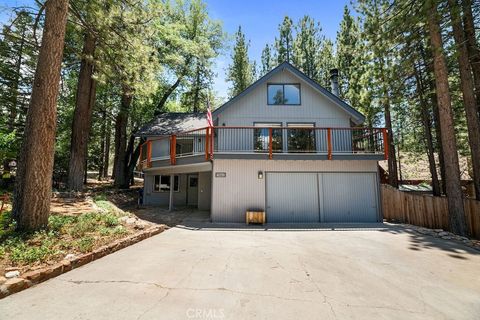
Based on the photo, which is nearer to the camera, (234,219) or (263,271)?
(263,271)

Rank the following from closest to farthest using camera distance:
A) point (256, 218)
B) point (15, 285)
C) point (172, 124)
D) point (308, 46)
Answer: point (15, 285) < point (256, 218) < point (172, 124) < point (308, 46)

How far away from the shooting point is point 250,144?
39.2ft

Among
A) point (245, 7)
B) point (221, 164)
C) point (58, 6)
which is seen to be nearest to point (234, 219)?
point (221, 164)

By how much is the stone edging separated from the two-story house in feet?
16.5

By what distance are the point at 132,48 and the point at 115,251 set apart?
7.97 m

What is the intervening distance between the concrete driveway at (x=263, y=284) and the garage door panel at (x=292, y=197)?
3920mm

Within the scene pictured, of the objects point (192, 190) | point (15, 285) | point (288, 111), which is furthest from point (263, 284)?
point (192, 190)

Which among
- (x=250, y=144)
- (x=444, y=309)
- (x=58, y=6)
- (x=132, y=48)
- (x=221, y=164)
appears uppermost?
(x=132, y=48)

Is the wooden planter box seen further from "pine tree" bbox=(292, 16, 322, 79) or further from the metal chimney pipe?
"pine tree" bbox=(292, 16, 322, 79)

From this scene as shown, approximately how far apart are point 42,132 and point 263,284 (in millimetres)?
6155

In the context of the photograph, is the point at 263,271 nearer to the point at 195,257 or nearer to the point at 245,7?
the point at 195,257

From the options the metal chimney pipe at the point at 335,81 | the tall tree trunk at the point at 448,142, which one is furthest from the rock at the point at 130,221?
the metal chimney pipe at the point at 335,81

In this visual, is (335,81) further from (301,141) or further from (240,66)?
(240,66)

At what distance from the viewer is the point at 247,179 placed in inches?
428
